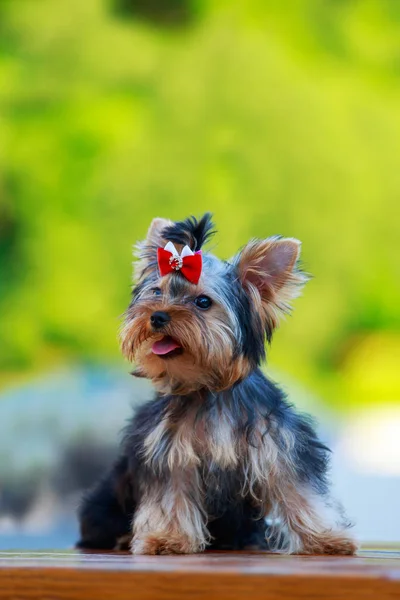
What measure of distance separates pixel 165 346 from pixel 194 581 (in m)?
0.79

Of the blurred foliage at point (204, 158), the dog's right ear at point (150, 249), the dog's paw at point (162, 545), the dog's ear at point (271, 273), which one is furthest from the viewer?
the blurred foliage at point (204, 158)

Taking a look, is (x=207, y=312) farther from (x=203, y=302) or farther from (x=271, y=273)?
(x=271, y=273)

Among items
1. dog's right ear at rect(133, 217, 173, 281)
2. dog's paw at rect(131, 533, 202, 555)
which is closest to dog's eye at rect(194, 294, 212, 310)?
dog's right ear at rect(133, 217, 173, 281)

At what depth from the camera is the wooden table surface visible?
4.13 ft

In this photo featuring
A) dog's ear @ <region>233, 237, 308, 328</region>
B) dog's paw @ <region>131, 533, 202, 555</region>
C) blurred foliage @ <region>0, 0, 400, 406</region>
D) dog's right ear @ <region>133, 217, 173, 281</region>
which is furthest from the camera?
blurred foliage @ <region>0, 0, 400, 406</region>

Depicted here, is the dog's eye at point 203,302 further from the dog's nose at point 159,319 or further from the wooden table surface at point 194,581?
the wooden table surface at point 194,581

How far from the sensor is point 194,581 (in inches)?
51.1

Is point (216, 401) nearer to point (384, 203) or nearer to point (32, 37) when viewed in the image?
point (384, 203)

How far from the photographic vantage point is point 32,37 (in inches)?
149

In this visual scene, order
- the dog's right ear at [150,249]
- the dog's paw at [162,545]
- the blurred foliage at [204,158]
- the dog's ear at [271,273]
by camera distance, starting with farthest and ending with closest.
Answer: the blurred foliage at [204,158] < the dog's right ear at [150,249] < the dog's ear at [271,273] < the dog's paw at [162,545]

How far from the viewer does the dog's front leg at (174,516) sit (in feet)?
6.58

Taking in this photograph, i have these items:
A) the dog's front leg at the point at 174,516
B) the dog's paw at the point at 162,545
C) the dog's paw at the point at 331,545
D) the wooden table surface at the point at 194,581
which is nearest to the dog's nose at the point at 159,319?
the dog's front leg at the point at 174,516

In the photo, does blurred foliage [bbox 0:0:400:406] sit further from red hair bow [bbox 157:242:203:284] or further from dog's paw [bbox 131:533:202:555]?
dog's paw [bbox 131:533:202:555]

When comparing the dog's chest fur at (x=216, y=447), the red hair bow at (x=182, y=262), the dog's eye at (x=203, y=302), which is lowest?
the dog's chest fur at (x=216, y=447)
